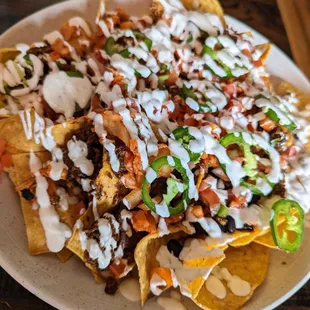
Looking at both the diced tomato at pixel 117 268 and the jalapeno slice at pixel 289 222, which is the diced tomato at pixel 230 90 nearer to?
the jalapeno slice at pixel 289 222

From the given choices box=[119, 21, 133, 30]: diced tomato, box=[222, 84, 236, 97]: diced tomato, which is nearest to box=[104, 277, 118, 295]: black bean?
box=[222, 84, 236, 97]: diced tomato

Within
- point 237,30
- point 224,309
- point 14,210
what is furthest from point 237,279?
point 237,30

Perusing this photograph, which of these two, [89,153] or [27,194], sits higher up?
[89,153]

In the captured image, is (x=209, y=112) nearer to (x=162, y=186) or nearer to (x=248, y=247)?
(x=162, y=186)

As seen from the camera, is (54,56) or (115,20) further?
(115,20)

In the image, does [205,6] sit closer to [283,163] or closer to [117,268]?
[283,163]

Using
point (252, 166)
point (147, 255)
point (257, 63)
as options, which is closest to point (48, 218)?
point (147, 255)
